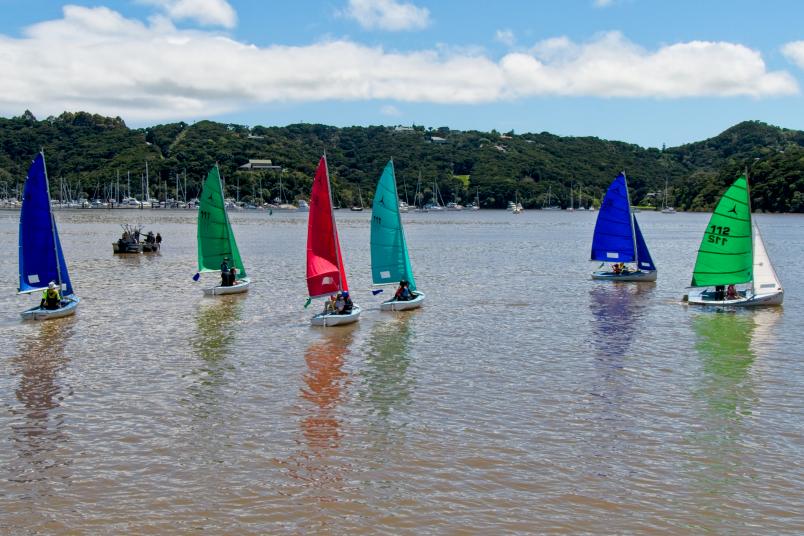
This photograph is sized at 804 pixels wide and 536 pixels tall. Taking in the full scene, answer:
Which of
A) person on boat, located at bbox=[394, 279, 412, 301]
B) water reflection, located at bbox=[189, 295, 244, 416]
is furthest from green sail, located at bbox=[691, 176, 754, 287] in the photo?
water reflection, located at bbox=[189, 295, 244, 416]

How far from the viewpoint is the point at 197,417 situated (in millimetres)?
19547

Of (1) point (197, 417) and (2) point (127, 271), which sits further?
(2) point (127, 271)

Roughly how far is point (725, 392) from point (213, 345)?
1687 centimetres

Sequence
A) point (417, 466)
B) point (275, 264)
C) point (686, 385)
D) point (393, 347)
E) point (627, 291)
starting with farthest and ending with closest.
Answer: point (275, 264)
point (627, 291)
point (393, 347)
point (686, 385)
point (417, 466)

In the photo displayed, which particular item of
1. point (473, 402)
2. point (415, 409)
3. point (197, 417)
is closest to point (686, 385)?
point (473, 402)

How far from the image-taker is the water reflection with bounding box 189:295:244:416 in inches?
861

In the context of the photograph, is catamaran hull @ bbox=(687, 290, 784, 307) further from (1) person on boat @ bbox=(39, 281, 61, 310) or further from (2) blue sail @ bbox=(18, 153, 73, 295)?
(2) blue sail @ bbox=(18, 153, 73, 295)

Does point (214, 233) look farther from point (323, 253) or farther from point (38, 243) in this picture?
point (323, 253)

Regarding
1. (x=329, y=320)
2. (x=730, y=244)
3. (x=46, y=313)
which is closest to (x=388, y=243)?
(x=329, y=320)

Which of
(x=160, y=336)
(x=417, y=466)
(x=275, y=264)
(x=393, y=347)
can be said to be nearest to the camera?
(x=417, y=466)

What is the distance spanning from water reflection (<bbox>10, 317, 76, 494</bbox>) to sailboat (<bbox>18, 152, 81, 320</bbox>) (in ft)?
14.6

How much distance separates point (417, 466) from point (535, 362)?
10.7 metres

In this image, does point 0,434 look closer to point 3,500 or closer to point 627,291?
point 3,500

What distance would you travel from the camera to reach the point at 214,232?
4491 centimetres
